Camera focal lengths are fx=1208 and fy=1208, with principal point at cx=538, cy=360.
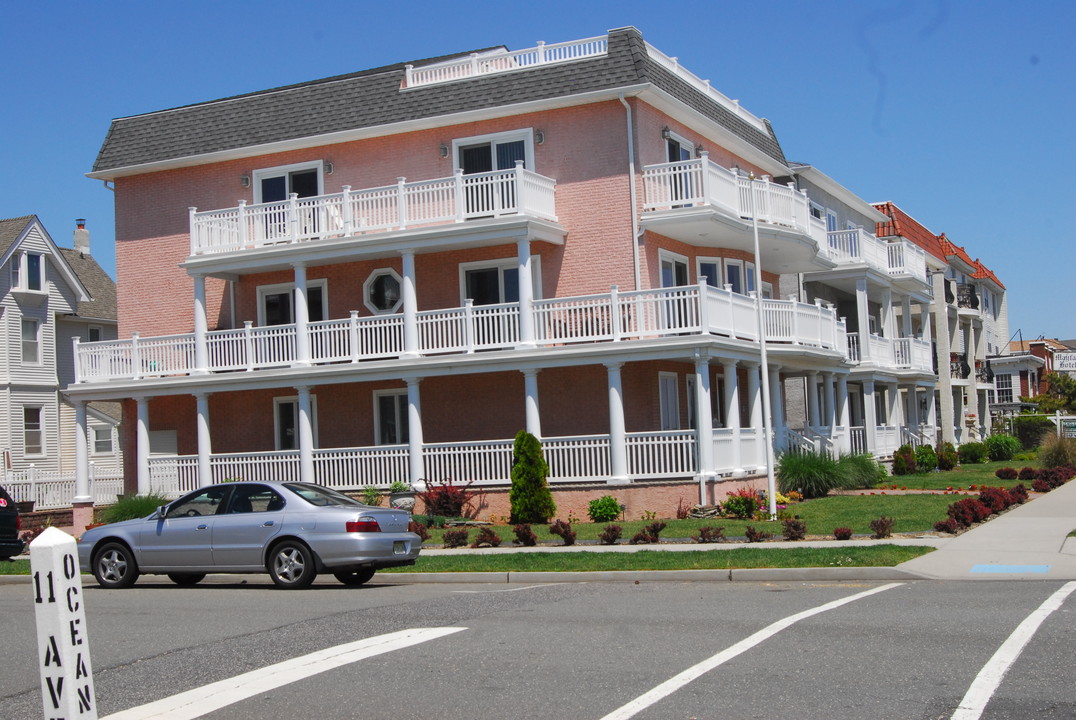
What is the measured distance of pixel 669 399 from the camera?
28172mm

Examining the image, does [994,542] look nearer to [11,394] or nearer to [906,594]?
[906,594]

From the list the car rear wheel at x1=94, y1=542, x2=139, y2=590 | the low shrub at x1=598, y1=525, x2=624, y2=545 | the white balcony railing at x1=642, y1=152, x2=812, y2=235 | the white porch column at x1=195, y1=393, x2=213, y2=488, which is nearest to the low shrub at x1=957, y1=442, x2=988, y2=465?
the white balcony railing at x1=642, y1=152, x2=812, y2=235

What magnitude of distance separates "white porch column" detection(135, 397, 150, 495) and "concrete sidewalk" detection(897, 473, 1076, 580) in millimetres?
19302

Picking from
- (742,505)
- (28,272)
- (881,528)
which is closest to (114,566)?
(881,528)

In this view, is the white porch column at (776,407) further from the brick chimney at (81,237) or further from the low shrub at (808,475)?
the brick chimney at (81,237)

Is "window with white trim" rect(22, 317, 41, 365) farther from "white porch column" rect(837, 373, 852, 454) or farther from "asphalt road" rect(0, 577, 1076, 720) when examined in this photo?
"asphalt road" rect(0, 577, 1076, 720)

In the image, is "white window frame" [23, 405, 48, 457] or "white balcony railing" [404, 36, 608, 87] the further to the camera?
"white window frame" [23, 405, 48, 457]

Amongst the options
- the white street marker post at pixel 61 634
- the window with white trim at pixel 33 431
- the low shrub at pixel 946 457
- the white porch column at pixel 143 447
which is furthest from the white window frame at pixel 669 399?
the window with white trim at pixel 33 431

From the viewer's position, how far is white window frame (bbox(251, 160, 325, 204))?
30.3m

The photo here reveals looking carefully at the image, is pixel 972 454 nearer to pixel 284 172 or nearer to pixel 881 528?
pixel 284 172

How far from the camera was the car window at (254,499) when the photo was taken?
51.3 feet

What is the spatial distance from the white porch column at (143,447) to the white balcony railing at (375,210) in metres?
4.11

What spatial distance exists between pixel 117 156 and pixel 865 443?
77.8 ft

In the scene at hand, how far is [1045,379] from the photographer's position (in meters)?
78.4
